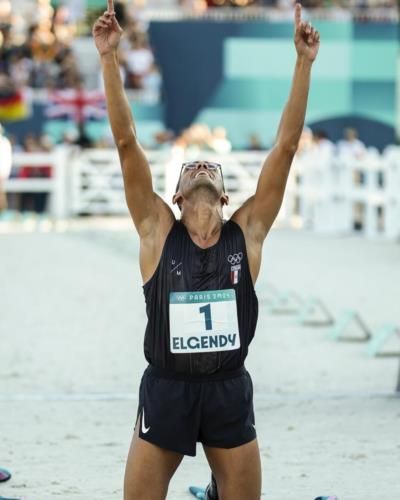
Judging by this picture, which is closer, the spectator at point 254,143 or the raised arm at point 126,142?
the raised arm at point 126,142

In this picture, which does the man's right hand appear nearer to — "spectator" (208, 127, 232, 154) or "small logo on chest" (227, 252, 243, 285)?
"small logo on chest" (227, 252, 243, 285)

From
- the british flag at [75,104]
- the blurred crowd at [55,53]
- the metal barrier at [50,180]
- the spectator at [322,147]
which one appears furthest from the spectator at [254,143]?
the metal barrier at [50,180]

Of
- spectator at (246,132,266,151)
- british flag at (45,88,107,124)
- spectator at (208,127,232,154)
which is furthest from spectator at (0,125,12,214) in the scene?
spectator at (246,132,266,151)

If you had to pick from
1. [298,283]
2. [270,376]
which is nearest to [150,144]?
[298,283]

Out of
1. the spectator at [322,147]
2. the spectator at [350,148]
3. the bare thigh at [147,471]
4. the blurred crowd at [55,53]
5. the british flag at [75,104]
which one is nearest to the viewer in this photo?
the bare thigh at [147,471]

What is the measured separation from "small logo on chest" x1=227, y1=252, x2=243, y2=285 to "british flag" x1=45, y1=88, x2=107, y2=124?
24.5m

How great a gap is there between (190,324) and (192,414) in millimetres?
324

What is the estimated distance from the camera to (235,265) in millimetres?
5227

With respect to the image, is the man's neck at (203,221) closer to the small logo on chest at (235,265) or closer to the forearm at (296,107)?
the small logo on chest at (235,265)

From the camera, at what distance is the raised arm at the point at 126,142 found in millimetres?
A: 5270

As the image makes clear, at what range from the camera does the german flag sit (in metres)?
28.5

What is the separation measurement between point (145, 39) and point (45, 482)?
83.8 feet

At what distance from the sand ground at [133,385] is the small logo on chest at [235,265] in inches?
70.2

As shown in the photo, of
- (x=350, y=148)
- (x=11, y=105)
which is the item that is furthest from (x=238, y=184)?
(x=11, y=105)
